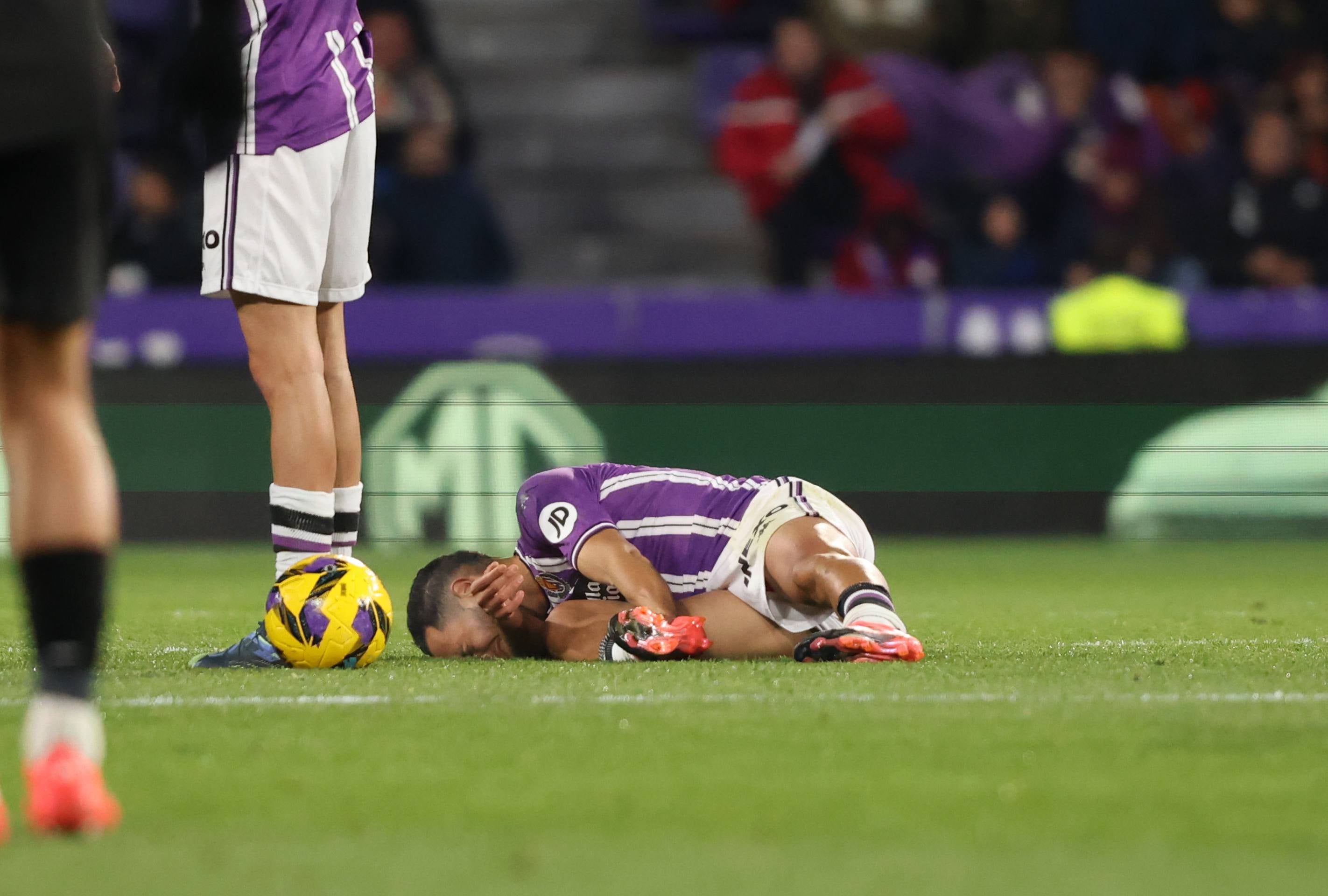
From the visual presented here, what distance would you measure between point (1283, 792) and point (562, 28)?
1179cm

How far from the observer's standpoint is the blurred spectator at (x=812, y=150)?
38.5 ft

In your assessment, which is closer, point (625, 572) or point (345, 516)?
point (625, 572)

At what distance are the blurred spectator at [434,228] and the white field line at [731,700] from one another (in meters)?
7.64

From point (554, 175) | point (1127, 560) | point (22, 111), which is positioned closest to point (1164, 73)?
point (554, 175)

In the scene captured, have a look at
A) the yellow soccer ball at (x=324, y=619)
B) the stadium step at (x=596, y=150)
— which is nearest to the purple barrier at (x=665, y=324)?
the stadium step at (x=596, y=150)

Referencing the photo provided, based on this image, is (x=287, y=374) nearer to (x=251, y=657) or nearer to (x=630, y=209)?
(x=251, y=657)

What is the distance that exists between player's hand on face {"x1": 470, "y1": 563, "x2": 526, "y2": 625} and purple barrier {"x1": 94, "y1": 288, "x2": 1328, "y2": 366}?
5157 mm

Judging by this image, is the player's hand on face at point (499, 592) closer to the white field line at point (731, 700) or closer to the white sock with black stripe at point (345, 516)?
the white sock with black stripe at point (345, 516)

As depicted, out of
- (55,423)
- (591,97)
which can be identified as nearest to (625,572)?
(55,423)

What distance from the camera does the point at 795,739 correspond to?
3393mm

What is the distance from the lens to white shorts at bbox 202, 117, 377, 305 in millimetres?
4684

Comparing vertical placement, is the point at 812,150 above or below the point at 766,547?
above

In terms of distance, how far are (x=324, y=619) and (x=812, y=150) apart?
769 centimetres

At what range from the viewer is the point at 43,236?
268 cm
